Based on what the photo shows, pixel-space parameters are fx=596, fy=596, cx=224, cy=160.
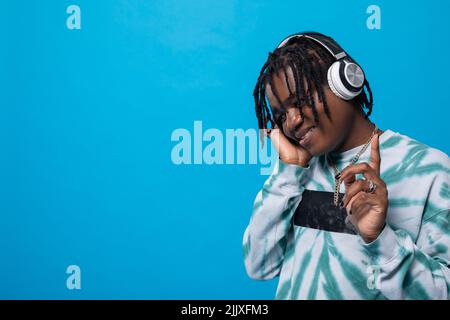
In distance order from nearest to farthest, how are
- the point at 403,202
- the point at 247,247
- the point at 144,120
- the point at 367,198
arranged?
the point at 367,198
the point at 403,202
the point at 247,247
the point at 144,120

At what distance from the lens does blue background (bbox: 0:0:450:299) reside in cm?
183

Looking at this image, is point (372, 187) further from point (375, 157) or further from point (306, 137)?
point (306, 137)

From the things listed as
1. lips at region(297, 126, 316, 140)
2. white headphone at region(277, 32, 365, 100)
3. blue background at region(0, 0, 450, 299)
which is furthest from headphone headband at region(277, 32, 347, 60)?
blue background at region(0, 0, 450, 299)

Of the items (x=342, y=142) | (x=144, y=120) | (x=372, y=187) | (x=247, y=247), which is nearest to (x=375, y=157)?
(x=372, y=187)

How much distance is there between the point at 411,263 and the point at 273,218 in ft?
0.71

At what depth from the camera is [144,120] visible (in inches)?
76.4

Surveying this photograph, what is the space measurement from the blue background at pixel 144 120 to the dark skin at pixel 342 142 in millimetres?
1037

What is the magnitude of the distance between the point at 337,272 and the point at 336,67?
27 cm

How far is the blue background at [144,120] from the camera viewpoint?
1.83m

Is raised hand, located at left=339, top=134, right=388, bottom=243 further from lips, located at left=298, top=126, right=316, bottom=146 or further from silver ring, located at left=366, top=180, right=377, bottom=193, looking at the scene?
lips, located at left=298, top=126, right=316, bottom=146

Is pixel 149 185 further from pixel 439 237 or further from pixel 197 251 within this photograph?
pixel 439 237

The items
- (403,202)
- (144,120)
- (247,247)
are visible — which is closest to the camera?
(403,202)

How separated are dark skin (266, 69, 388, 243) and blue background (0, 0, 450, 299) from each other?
3.40 feet

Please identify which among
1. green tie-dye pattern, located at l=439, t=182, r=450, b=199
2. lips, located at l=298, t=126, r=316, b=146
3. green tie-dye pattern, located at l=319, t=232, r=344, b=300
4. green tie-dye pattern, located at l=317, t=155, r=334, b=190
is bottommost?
green tie-dye pattern, located at l=319, t=232, r=344, b=300
